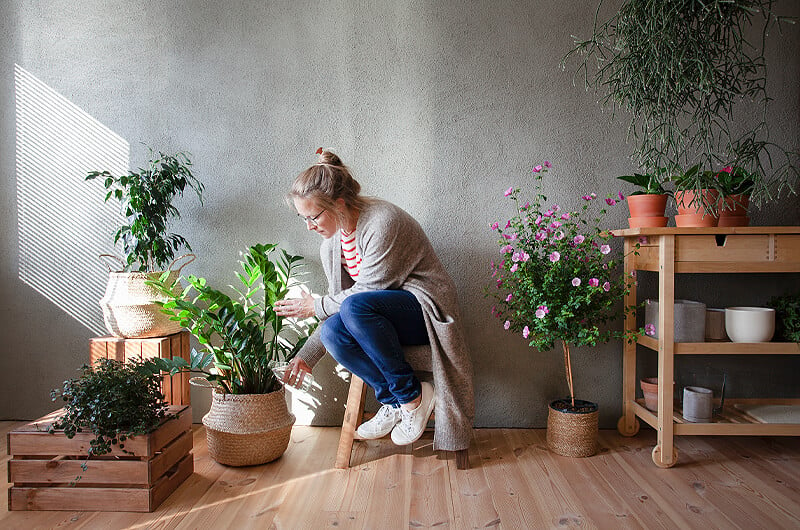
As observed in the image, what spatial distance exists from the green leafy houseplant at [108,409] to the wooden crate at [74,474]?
0.03m

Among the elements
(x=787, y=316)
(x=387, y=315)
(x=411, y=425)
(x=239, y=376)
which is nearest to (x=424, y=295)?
(x=387, y=315)

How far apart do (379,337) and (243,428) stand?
1.82ft

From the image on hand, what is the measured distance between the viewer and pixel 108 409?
1.60 m

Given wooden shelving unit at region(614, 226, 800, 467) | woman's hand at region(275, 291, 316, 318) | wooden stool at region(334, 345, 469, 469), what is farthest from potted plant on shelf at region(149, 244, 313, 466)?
wooden shelving unit at region(614, 226, 800, 467)

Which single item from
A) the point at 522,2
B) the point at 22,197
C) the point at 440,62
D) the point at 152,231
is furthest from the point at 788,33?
the point at 22,197

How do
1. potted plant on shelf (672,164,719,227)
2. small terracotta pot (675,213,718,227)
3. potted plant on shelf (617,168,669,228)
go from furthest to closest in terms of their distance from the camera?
potted plant on shelf (617,168,669,228) < small terracotta pot (675,213,718,227) < potted plant on shelf (672,164,719,227)

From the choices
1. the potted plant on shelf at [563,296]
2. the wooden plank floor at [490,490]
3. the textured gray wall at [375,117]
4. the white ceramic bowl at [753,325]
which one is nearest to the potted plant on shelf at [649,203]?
the potted plant on shelf at [563,296]

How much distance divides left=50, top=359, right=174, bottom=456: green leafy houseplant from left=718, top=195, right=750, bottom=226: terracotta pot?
197cm

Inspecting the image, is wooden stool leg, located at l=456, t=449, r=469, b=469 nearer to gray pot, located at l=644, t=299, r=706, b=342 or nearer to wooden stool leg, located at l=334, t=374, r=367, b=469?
wooden stool leg, located at l=334, t=374, r=367, b=469

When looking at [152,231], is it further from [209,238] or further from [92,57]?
[92,57]

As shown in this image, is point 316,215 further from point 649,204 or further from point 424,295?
point 649,204

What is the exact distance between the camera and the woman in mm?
1936

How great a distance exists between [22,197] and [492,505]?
229 cm

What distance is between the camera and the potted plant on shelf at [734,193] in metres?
1.97
